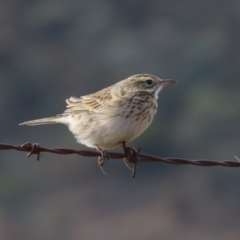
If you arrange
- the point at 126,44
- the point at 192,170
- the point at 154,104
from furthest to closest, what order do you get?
the point at 126,44 < the point at 192,170 < the point at 154,104

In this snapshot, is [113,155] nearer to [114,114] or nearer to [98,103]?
[114,114]

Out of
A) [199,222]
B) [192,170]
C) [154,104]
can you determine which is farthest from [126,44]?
[154,104]

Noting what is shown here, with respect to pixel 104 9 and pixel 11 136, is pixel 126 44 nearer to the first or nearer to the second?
pixel 104 9

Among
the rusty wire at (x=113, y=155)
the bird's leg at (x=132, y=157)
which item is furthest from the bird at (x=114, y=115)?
the rusty wire at (x=113, y=155)

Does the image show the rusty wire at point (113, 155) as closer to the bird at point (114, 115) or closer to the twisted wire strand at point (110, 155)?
the twisted wire strand at point (110, 155)

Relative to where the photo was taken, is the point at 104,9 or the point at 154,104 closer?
the point at 154,104

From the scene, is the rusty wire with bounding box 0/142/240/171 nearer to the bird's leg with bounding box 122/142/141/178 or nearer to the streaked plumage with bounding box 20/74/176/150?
A: the bird's leg with bounding box 122/142/141/178

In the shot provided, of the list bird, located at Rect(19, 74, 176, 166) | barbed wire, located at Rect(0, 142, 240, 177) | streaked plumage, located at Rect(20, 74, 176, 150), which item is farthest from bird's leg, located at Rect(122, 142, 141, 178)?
streaked plumage, located at Rect(20, 74, 176, 150)

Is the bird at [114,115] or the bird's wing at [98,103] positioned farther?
the bird's wing at [98,103]

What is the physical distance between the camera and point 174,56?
34.5 metres

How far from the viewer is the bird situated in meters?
8.27

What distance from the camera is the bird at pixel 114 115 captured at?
827 cm

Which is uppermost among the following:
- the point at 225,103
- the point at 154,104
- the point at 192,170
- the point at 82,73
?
the point at 82,73

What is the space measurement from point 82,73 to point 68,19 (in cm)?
407
